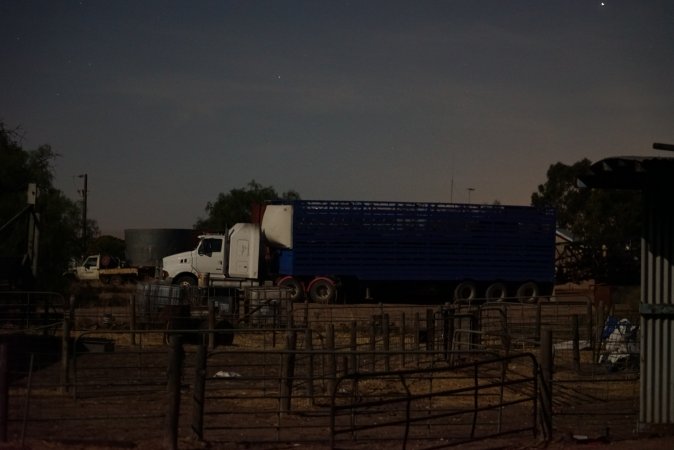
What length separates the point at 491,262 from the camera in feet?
118

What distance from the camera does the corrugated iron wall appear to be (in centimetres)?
1001

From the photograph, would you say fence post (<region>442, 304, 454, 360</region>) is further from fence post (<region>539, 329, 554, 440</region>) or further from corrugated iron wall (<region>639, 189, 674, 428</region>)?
corrugated iron wall (<region>639, 189, 674, 428</region>)

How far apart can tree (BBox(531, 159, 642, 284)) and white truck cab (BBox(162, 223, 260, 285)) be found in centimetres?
1233

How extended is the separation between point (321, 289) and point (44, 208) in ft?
34.2

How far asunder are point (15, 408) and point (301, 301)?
24.1 m

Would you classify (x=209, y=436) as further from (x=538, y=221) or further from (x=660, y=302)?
(x=538, y=221)

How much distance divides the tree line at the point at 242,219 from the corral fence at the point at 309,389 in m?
3.08

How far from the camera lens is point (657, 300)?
10031 mm

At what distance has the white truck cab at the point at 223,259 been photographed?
3541 cm

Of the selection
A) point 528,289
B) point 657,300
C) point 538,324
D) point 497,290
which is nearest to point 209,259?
point 497,290

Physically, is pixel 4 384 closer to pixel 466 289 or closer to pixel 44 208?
pixel 44 208

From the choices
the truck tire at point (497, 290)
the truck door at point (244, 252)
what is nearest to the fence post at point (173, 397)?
the truck door at point (244, 252)

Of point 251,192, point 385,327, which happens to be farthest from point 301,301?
point 251,192

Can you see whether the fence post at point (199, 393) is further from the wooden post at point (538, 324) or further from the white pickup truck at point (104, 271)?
the white pickup truck at point (104, 271)
